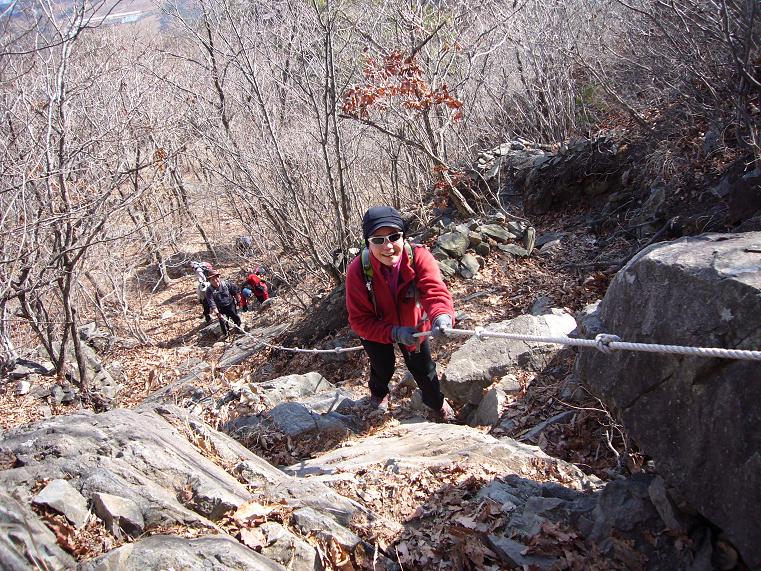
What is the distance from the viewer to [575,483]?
3.50 metres

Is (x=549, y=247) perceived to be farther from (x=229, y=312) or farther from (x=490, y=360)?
(x=229, y=312)

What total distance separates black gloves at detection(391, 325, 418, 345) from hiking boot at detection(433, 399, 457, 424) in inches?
50.5

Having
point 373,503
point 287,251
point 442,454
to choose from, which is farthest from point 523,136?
point 373,503

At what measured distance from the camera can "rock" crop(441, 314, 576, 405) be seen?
219 inches

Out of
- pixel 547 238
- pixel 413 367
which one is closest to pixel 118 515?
pixel 413 367

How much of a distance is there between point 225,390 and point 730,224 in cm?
664

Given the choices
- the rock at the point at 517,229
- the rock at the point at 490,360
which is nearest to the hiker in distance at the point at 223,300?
the rock at the point at 517,229

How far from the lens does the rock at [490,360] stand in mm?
5562

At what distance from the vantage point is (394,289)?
4297 millimetres

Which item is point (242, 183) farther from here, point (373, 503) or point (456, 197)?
point (373, 503)

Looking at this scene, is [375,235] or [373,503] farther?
[375,235]

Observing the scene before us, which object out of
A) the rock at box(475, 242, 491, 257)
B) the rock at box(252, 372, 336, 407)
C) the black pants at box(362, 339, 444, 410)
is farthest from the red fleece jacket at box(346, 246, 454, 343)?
the rock at box(475, 242, 491, 257)

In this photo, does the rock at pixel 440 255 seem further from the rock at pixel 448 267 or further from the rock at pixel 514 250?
the rock at pixel 514 250

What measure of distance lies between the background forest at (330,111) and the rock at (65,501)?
3.07 metres
